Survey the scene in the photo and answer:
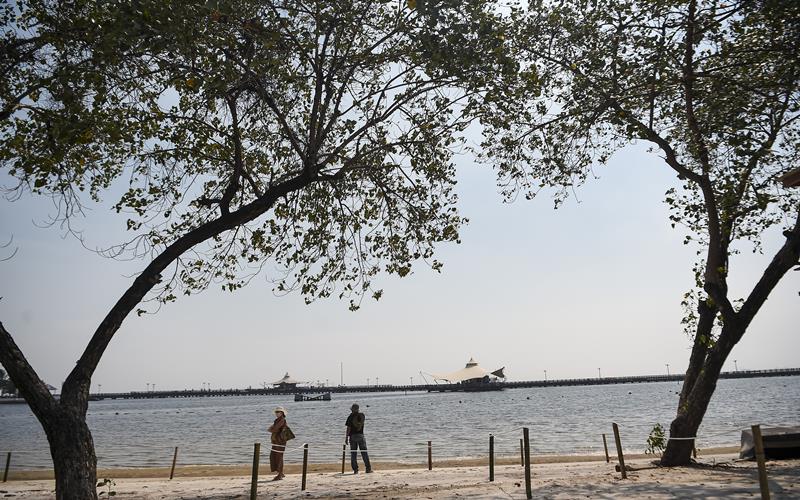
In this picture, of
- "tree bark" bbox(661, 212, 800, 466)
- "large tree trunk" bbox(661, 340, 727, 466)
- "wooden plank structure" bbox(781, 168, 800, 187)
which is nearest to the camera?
"wooden plank structure" bbox(781, 168, 800, 187)

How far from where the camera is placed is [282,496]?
41.1 feet

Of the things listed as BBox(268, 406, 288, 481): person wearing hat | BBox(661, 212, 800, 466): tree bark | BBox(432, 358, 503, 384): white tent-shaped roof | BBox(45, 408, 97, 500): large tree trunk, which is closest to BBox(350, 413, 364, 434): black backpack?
BBox(268, 406, 288, 481): person wearing hat

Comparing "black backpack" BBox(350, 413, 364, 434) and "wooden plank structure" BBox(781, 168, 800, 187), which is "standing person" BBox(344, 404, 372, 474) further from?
"wooden plank structure" BBox(781, 168, 800, 187)

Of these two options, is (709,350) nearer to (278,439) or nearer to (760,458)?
(760,458)

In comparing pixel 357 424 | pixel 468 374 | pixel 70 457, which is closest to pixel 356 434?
pixel 357 424

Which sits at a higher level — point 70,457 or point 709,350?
point 709,350

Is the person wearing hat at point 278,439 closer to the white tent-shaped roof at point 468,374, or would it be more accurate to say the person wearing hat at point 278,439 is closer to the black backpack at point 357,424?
the black backpack at point 357,424

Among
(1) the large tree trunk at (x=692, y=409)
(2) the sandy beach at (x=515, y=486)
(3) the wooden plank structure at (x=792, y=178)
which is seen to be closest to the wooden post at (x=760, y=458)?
(2) the sandy beach at (x=515, y=486)

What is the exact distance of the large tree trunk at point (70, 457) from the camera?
9.33 meters

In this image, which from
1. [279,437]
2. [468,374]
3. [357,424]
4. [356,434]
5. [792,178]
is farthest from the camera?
[468,374]

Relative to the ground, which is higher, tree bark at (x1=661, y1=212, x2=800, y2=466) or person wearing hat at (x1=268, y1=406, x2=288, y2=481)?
tree bark at (x1=661, y1=212, x2=800, y2=466)

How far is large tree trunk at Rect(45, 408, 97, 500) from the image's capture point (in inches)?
367

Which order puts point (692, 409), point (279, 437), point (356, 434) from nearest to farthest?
point (692, 409) < point (279, 437) < point (356, 434)

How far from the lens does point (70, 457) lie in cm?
943
